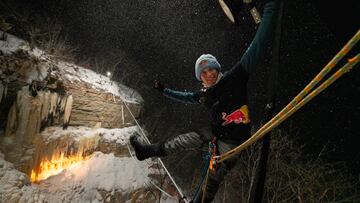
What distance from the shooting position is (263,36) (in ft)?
8.53

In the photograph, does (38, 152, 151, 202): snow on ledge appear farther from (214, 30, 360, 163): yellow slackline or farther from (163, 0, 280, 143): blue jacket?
(214, 30, 360, 163): yellow slackline

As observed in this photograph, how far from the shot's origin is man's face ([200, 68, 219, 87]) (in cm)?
390

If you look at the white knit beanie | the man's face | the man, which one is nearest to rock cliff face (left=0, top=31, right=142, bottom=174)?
the man

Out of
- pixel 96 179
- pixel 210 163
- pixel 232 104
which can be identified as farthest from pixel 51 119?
pixel 232 104

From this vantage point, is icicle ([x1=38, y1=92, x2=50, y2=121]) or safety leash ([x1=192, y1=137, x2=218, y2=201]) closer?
safety leash ([x1=192, y1=137, x2=218, y2=201])

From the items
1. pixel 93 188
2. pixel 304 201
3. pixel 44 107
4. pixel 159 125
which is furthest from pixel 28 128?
pixel 304 201

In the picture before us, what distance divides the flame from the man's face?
4.65 metres

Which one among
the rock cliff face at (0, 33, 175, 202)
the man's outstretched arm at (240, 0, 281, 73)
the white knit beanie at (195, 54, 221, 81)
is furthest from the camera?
the rock cliff face at (0, 33, 175, 202)

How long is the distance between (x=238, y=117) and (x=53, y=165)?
5233mm

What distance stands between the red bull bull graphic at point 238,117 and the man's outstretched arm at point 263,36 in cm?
54

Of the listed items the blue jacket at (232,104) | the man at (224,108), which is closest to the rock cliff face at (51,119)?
the man at (224,108)

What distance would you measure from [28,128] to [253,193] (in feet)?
18.0

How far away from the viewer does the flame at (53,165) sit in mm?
5983

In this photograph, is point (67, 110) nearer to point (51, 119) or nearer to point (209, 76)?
point (51, 119)
